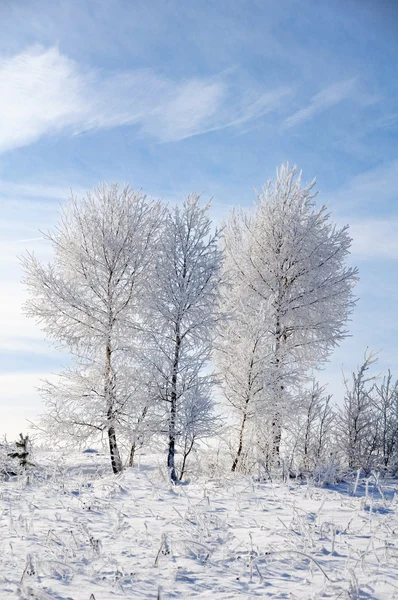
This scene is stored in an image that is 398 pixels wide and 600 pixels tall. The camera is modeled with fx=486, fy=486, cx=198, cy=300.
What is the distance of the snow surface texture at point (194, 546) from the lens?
3.76 meters

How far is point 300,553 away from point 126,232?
1011 centimetres

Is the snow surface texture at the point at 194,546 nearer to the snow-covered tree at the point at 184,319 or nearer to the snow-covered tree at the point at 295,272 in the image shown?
the snow-covered tree at the point at 184,319

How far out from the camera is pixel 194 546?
14.9 ft

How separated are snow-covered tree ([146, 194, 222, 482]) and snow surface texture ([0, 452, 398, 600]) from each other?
422 cm

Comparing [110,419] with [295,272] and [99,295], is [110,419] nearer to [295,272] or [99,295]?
[99,295]

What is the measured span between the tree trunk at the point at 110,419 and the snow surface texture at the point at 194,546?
5.15m

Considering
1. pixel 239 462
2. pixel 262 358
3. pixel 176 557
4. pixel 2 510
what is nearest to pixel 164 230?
pixel 262 358

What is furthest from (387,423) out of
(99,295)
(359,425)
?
(99,295)

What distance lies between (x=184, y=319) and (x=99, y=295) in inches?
98.1

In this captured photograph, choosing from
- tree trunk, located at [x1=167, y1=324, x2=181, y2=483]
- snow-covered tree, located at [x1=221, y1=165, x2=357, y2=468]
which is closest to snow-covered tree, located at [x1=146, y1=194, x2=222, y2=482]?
tree trunk, located at [x1=167, y1=324, x2=181, y2=483]

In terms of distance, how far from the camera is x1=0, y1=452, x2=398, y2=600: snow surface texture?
376 centimetres

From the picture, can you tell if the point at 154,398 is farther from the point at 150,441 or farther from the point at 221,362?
the point at 221,362

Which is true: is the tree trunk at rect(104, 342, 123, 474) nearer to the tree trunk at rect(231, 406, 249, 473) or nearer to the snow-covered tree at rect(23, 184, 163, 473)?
the snow-covered tree at rect(23, 184, 163, 473)

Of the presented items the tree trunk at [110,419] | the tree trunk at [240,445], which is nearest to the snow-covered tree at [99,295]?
the tree trunk at [110,419]
